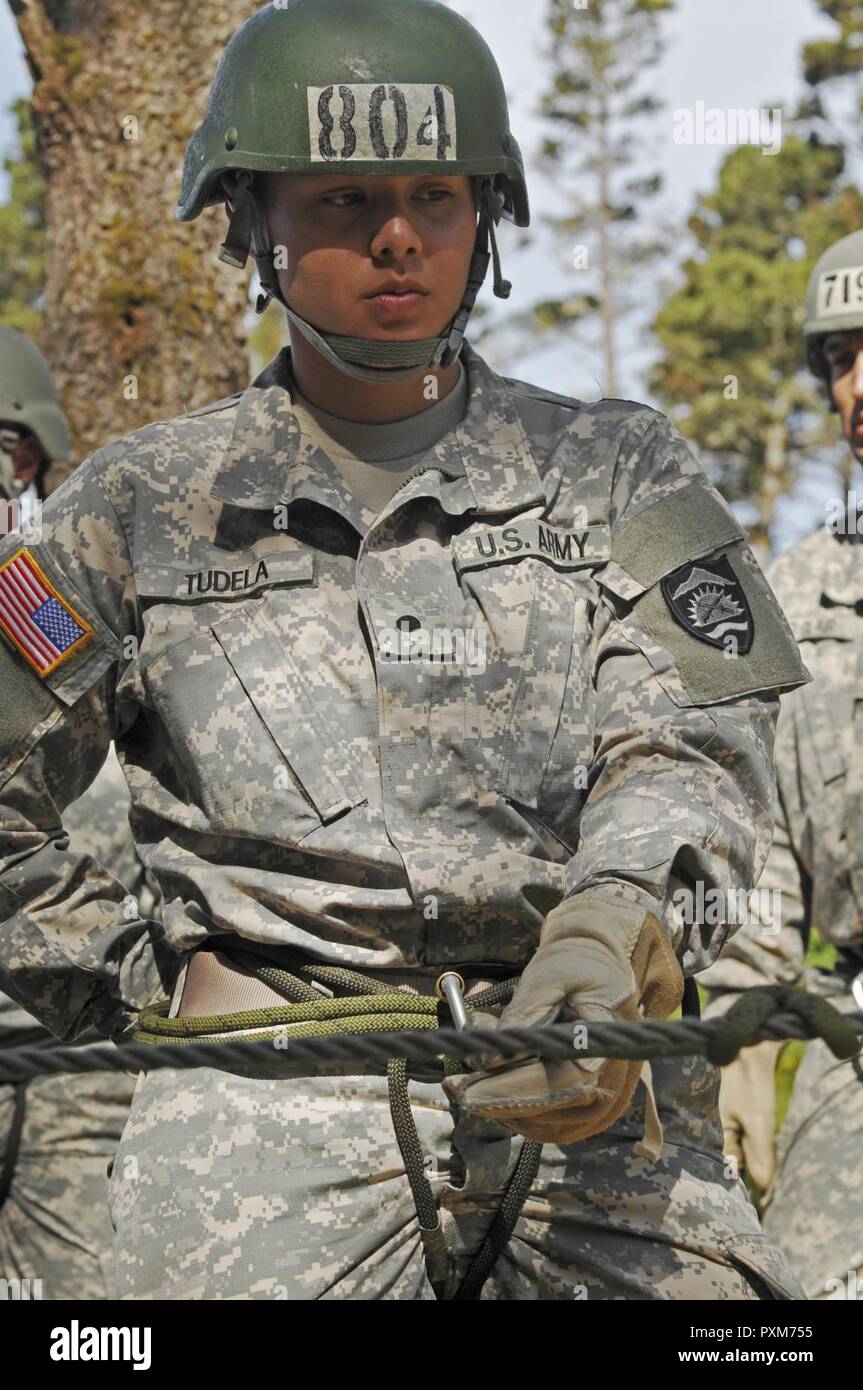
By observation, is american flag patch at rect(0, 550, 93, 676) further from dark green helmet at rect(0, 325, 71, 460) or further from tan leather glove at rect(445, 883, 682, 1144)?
dark green helmet at rect(0, 325, 71, 460)

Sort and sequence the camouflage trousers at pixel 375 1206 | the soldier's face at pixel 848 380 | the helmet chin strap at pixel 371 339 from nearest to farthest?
the camouflage trousers at pixel 375 1206, the helmet chin strap at pixel 371 339, the soldier's face at pixel 848 380

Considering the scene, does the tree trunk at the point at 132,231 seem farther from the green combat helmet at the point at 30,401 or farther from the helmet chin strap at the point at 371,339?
the helmet chin strap at the point at 371,339

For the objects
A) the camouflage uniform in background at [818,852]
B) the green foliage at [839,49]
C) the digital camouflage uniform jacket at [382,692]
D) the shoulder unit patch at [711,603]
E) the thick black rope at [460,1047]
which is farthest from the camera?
the green foliage at [839,49]

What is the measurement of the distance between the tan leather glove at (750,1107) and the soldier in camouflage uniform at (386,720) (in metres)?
3.28

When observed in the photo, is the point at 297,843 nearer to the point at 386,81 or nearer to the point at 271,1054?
the point at 271,1054

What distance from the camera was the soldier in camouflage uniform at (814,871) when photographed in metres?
6.11

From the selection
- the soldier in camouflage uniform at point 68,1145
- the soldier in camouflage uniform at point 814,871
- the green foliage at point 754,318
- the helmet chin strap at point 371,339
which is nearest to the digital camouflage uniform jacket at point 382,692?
the helmet chin strap at point 371,339

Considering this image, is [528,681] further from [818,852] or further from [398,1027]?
[818,852]

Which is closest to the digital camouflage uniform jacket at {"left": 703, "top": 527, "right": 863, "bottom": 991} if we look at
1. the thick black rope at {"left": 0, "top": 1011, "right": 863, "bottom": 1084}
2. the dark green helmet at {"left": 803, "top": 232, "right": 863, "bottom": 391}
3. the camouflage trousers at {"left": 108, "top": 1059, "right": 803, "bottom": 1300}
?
the dark green helmet at {"left": 803, "top": 232, "right": 863, "bottom": 391}

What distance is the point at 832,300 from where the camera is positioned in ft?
24.7

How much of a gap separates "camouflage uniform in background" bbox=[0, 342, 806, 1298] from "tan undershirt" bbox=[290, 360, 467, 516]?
58 millimetres

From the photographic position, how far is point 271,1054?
267cm

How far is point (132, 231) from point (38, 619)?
4.24m

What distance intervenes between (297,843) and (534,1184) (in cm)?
61
